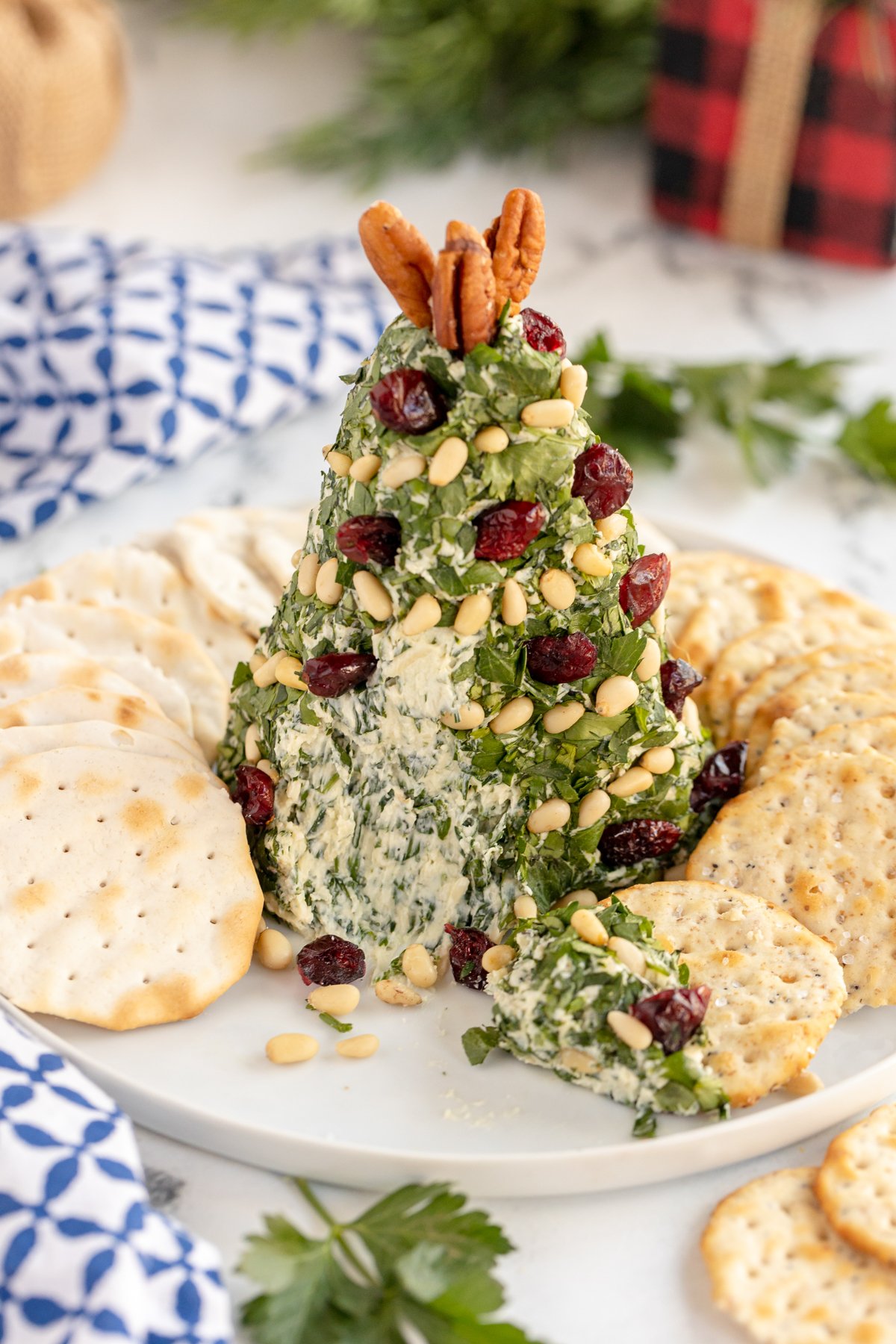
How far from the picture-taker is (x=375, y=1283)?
1.96 m

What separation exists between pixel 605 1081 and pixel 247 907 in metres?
0.60

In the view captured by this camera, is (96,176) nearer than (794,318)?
No

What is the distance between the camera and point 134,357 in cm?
355

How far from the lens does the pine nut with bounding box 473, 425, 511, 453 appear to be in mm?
2084

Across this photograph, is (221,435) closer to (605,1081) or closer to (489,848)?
(489,848)

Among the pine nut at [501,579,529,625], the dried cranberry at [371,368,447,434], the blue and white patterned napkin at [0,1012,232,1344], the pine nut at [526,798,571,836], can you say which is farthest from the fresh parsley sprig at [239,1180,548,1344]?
the dried cranberry at [371,368,447,434]

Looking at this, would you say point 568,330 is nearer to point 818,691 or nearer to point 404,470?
point 818,691

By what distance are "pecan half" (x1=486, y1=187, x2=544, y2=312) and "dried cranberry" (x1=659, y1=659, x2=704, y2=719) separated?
2.16 feet

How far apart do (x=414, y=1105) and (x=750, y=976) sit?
0.53m

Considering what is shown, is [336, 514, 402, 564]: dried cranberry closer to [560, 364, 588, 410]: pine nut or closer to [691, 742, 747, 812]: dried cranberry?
[560, 364, 588, 410]: pine nut

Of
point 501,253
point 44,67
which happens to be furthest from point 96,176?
point 501,253

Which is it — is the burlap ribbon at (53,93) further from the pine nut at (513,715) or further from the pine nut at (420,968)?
the pine nut at (420,968)

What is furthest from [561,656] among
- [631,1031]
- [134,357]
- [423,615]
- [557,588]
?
[134,357]

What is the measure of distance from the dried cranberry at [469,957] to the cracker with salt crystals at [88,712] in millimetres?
544
